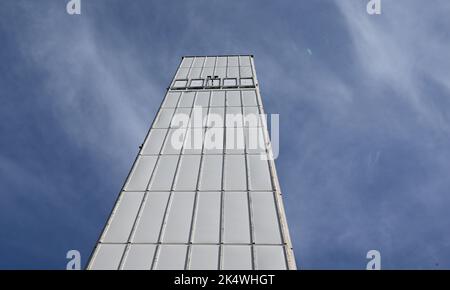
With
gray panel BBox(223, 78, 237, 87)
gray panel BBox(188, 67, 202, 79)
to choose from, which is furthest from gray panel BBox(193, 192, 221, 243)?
gray panel BBox(188, 67, 202, 79)

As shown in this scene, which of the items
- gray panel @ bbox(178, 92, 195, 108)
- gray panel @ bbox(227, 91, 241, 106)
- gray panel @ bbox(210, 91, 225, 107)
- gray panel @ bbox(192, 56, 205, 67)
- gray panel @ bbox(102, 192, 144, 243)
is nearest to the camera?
gray panel @ bbox(102, 192, 144, 243)

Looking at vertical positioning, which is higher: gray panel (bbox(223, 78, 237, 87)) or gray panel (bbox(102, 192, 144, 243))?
gray panel (bbox(223, 78, 237, 87))

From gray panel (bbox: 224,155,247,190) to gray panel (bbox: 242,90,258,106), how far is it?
25.5ft

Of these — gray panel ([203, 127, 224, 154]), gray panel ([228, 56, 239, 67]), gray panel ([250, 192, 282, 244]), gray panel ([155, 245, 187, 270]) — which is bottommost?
gray panel ([155, 245, 187, 270])

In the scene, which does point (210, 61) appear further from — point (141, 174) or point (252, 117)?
point (141, 174)

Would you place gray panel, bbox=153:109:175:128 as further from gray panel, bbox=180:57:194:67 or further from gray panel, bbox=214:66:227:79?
gray panel, bbox=180:57:194:67

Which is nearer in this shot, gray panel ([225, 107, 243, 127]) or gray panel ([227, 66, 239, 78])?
gray panel ([225, 107, 243, 127])

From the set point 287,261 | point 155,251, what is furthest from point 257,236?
point 155,251

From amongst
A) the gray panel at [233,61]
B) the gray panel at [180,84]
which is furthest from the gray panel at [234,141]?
the gray panel at [233,61]

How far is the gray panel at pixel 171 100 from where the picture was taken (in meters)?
27.2

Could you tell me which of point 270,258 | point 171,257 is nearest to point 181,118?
point 171,257

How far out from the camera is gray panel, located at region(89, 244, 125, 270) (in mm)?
13117

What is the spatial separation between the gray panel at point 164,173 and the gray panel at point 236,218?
3464 mm
